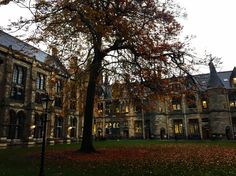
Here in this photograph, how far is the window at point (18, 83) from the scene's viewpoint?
102 feet

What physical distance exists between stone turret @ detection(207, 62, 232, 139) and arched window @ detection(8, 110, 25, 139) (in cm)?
3444

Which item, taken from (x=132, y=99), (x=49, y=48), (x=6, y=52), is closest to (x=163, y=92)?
(x=132, y=99)

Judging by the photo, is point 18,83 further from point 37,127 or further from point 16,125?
point 37,127

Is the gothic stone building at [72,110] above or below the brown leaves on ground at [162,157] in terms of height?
above

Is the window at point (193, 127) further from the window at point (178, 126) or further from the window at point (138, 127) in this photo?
the window at point (138, 127)

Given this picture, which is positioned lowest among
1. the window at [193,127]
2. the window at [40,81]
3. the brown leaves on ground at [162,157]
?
the brown leaves on ground at [162,157]

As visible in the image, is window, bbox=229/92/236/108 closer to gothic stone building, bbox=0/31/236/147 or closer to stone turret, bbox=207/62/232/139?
gothic stone building, bbox=0/31/236/147

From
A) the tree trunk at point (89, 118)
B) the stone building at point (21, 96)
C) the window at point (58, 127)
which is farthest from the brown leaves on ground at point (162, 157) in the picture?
the window at point (58, 127)

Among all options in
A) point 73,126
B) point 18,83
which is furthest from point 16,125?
point 73,126

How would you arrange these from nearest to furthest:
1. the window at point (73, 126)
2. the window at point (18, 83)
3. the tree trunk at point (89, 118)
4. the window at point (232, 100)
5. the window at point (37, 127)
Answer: the tree trunk at point (89, 118)
the window at point (18, 83)
the window at point (37, 127)
the window at point (73, 126)
the window at point (232, 100)

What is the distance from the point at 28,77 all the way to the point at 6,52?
17.9 ft

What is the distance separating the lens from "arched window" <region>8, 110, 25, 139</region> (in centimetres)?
3022

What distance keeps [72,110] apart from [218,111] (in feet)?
97.7

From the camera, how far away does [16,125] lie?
30984mm
